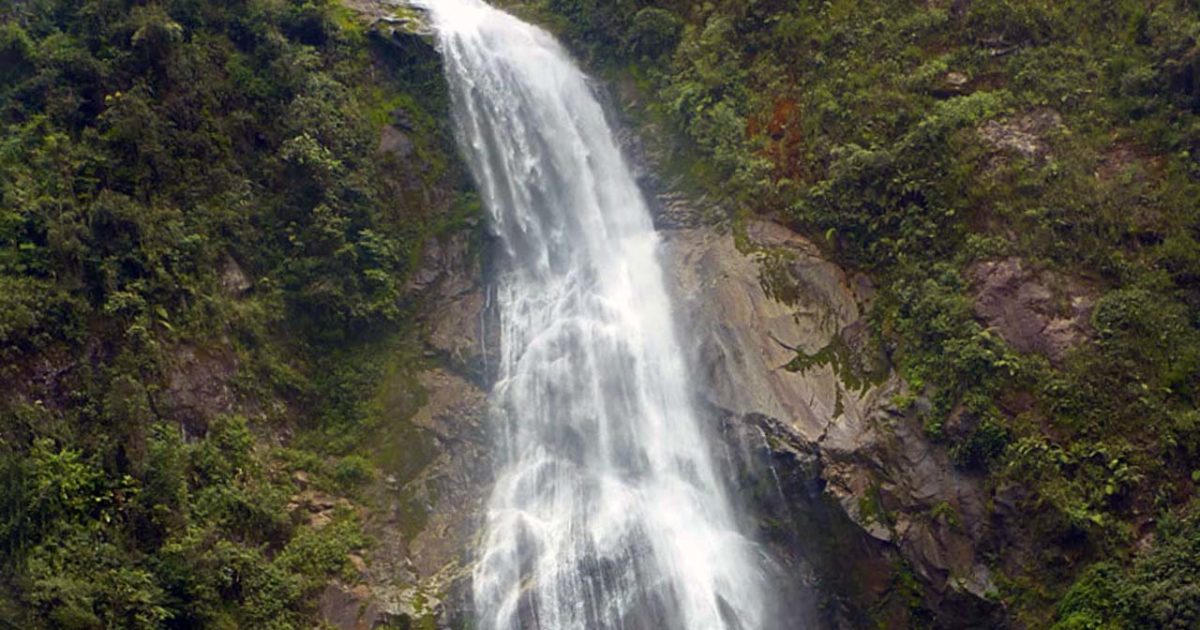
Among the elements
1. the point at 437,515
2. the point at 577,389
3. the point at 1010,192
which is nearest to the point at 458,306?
the point at 577,389

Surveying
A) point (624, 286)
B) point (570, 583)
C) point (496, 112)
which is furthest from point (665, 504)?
point (496, 112)

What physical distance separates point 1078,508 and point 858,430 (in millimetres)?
3496

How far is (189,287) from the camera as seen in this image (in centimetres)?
1659

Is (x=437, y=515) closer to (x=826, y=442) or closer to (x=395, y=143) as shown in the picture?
(x=826, y=442)

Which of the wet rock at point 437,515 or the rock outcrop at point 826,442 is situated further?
the wet rock at point 437,515

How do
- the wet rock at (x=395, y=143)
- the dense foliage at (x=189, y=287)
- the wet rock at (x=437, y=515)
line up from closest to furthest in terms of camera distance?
the dense foliage at (x=189, y=287) < the wet rock at (x=437, y=515) < the wet rock at (x=395, y=143)

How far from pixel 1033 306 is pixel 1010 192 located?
7.82ft

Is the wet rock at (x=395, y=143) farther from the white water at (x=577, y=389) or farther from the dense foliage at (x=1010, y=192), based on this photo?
the dense foliage at (x=1010, y=192)

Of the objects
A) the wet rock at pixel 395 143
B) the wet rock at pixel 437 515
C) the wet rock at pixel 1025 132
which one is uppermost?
the wet rock at pixel 1025 132

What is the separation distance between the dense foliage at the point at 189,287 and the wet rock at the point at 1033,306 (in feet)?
36.7

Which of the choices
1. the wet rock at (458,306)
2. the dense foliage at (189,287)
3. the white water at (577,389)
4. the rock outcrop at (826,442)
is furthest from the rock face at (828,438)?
the dense foliage at (189,287)

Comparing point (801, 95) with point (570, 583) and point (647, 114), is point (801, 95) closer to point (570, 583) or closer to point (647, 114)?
point (647, 114)

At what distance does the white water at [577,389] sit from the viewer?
15555mm

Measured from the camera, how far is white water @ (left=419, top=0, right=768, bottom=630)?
51.0 feet
